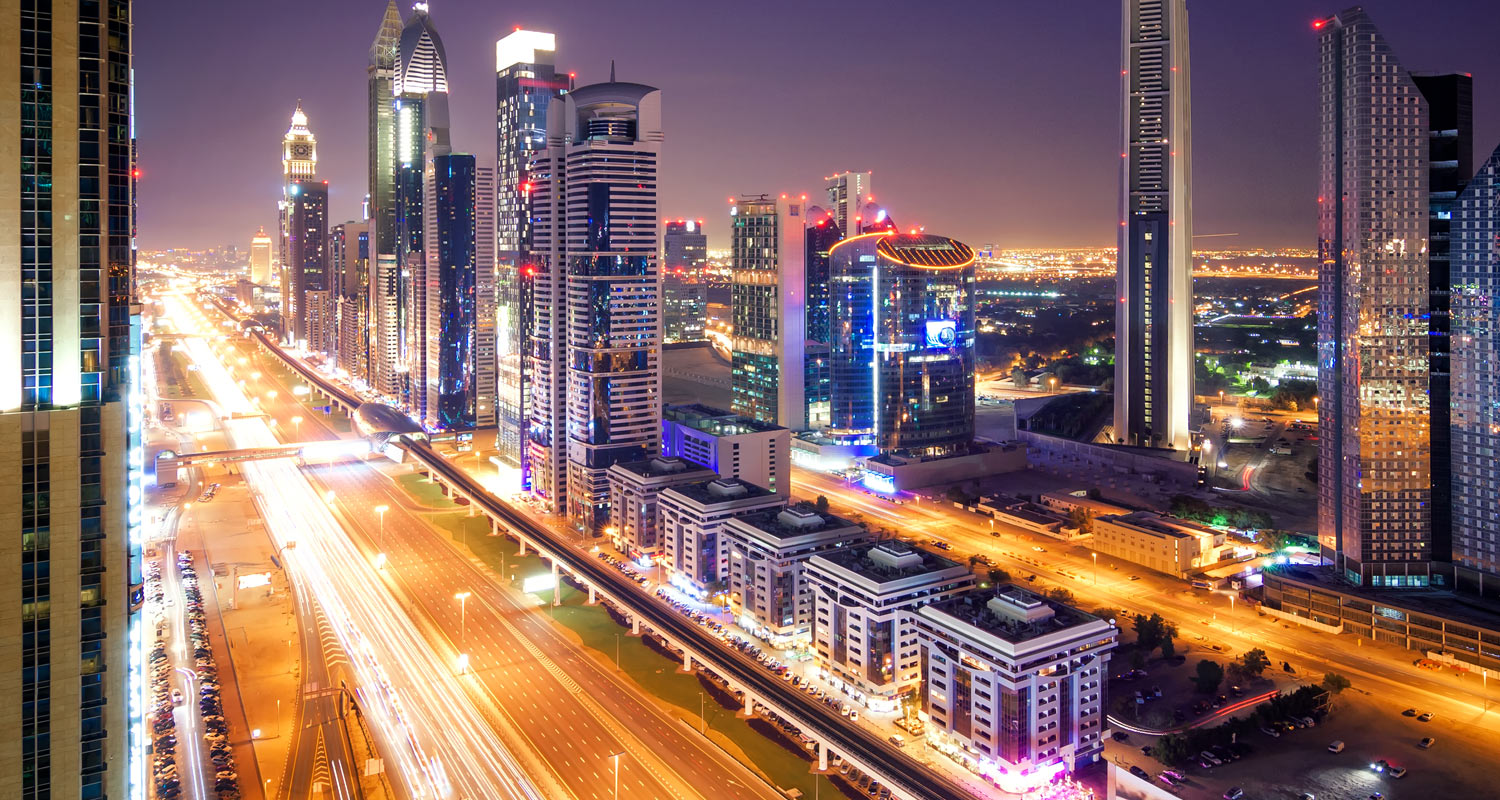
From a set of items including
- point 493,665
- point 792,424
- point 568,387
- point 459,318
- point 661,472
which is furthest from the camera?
point 459,318

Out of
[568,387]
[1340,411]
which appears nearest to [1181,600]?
[1340,411]

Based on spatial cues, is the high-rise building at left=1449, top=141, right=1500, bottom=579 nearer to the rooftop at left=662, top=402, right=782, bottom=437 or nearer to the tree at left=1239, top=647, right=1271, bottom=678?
the tree at left=1239, top=647, right=1271, bottom=678

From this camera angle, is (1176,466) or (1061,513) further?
(1176,466)

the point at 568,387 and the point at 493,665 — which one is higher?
the point at 568,387

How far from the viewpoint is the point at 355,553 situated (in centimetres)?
7762

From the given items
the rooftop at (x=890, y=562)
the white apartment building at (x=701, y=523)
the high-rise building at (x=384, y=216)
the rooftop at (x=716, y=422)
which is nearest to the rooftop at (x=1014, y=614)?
the rooftop at (x=890, y=562)

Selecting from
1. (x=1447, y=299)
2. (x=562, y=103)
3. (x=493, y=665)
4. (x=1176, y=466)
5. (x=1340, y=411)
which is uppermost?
(x=562, y=103)

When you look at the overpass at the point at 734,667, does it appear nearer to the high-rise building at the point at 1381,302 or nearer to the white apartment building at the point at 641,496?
the white apartment building at the point at 641,496

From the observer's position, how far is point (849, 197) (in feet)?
447

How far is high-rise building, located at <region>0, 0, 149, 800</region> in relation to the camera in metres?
24.9

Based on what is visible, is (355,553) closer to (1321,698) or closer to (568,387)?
(568,387)

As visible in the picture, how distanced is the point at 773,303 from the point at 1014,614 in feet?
222

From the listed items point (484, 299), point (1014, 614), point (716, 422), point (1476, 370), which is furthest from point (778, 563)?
point (484, 299)

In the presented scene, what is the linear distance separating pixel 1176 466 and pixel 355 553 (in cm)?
7151
